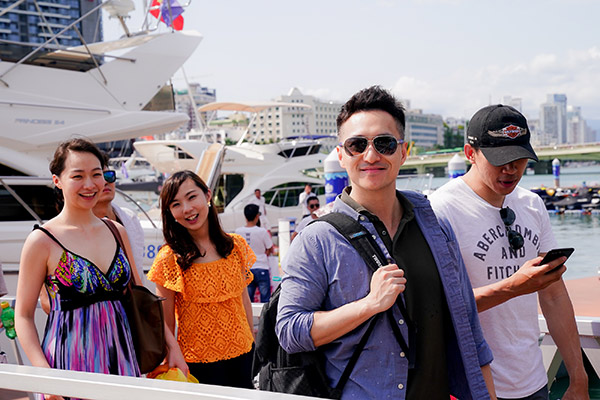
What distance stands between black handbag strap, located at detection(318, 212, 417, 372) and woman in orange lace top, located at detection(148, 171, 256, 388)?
1595mm

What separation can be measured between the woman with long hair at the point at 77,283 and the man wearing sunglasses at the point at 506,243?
1.47 metres

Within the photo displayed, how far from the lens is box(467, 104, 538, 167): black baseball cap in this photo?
2.45m

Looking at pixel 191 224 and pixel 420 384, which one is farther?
pixel 191 224

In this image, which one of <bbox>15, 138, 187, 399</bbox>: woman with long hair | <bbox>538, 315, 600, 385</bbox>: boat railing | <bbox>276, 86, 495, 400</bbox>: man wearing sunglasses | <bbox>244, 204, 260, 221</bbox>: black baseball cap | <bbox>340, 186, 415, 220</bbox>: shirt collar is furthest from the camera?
<bbox>244, 204, 260, 221</bbox>: black baseball cap

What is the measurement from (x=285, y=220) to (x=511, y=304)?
10264 millimetres

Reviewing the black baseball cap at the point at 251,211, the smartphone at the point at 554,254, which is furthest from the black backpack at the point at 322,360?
the black baseball cap at the point at 251,211

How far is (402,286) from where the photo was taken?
5.12 ft

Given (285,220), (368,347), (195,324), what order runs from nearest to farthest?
(368,347) < (195,324) < (285,220)

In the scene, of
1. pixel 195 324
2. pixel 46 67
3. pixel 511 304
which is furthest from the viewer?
pixel 46 67

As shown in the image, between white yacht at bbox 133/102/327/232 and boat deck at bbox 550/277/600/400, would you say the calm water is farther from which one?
white yacht at bbox 133/102/327/232

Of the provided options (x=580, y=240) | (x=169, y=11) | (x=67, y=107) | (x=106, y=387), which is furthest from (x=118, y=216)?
(x=580, y=240)

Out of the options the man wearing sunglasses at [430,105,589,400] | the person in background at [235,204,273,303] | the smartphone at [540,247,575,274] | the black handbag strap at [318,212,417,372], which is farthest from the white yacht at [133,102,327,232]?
the black handbag strap at [318,212,417,372]

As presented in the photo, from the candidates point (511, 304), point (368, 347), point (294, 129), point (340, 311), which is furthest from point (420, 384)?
point (294, 129)

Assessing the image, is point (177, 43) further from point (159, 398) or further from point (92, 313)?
point (159, 398)
